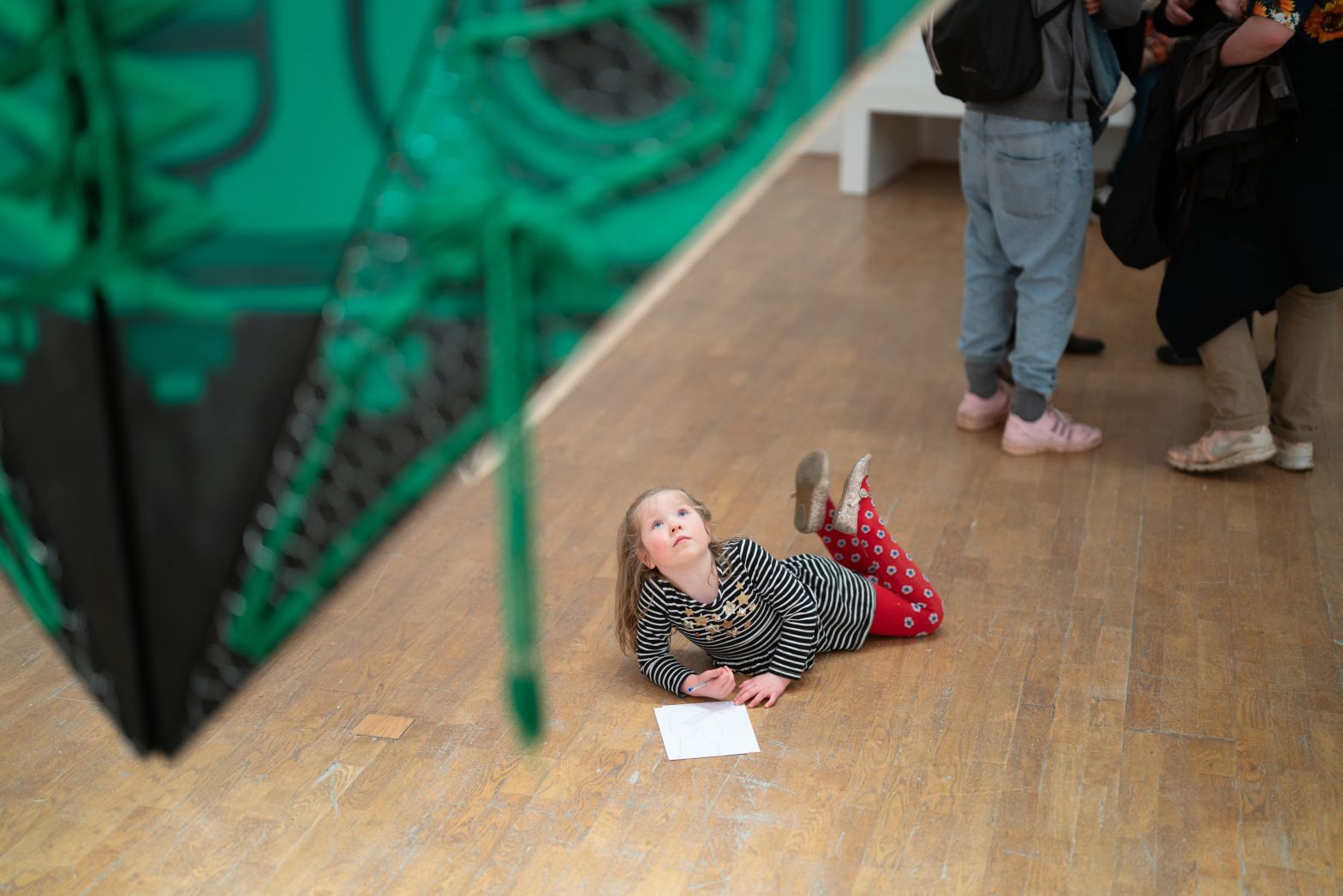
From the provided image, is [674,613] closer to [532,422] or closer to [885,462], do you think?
[885,462]

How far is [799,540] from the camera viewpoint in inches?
98.0

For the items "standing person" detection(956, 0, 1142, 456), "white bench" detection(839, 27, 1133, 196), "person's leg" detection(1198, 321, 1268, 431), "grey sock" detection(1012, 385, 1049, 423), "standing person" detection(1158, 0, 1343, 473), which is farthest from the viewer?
"white bench" detection(839, 27, 1133, 196)

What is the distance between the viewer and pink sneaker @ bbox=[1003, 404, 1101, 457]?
111 inches

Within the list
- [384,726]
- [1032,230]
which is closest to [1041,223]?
[1032,230]

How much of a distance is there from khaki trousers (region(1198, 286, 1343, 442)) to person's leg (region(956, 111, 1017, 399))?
412 millimetres

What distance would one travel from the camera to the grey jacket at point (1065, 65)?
2.39 metres

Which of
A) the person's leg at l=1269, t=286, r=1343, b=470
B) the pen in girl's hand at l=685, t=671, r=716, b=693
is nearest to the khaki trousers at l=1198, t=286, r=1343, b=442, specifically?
the person's leg at l=1269, t=286, r=1343, b=470

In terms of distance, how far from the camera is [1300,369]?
2604 millimetres

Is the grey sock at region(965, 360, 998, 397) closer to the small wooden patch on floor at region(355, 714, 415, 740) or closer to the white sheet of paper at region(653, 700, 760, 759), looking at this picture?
the white sheet of paper at region(653, 700, 760, 759)

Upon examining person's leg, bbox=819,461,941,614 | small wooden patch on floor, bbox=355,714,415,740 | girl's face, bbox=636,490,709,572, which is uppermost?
girl's face, bbox=636,490,709,572

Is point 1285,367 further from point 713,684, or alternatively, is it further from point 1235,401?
point 713,684

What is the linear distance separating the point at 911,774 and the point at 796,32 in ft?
4.97

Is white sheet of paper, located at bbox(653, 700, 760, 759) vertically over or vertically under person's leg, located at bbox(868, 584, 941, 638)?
under

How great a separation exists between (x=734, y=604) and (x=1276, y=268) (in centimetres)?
126
